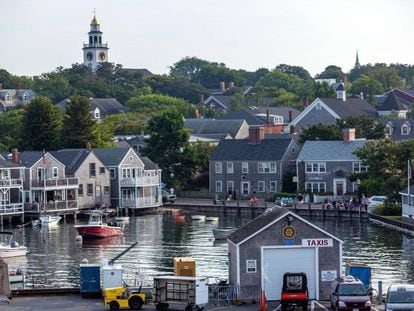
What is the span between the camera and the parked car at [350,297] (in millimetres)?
47094

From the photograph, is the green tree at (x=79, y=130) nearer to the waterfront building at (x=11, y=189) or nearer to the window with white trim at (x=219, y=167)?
the window with white trim at (x=219, y=167)

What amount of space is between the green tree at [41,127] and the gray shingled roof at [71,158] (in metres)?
15.0

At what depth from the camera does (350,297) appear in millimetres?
47344

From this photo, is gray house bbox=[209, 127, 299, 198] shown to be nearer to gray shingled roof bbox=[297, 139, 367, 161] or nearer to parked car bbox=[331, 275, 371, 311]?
gray shingled roof bbox=[297, 139, 367, 161]

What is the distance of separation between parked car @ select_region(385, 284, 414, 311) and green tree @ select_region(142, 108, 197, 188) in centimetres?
7679

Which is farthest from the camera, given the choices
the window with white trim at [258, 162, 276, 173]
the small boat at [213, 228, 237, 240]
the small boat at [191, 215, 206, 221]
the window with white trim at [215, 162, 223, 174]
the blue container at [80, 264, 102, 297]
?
the window with white trim at [215, 162, 223, 174]

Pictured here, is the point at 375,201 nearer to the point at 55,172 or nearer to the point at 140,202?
the point at 140,202

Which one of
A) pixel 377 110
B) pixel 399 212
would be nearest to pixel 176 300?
pixel 399 212

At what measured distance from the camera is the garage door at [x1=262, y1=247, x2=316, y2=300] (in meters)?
52.3

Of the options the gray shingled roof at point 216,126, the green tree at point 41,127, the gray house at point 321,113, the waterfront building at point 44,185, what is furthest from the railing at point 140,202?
the gray shingled roof at point 216,126

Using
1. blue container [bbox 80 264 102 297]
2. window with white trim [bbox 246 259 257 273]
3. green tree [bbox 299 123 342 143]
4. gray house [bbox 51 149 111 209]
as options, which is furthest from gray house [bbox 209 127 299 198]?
window with white trim [bbox 246 259 257 273]

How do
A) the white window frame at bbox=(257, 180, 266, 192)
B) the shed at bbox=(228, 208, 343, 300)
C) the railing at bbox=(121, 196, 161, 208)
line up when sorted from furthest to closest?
the white window frame at bbox=(257, 180, 266, 192) → the railing at bbox=(121, 196, 161, 208) → the shed at bbox=(228, 208, 343, 300)

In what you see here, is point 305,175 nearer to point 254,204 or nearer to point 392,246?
point 254,204

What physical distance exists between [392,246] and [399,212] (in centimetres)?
1765
